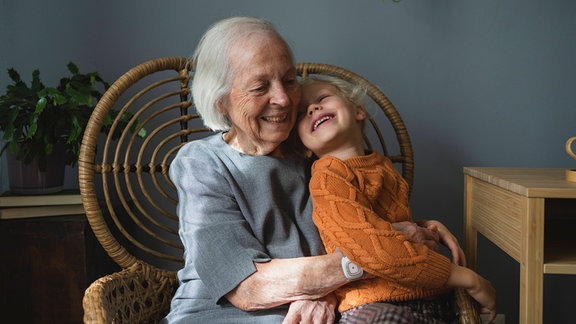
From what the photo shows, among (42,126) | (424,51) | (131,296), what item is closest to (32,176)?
(42,126)

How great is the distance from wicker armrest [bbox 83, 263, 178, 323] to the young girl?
49 cm

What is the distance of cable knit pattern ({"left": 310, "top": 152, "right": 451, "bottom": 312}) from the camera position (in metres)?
1.12

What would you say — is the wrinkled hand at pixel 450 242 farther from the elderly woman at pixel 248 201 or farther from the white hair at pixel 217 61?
the white hair at pixel 217 61

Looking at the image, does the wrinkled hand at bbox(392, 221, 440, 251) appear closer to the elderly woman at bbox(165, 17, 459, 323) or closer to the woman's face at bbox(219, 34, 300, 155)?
the elderly woman at bbox(165, 17, 459, 323)

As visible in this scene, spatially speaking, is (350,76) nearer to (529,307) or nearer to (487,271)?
(529,307)

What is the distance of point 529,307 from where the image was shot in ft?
4.33

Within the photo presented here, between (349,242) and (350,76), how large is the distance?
0.68 metres

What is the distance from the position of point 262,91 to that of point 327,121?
0.56ft

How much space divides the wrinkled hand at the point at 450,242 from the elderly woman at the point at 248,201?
32 centimetres

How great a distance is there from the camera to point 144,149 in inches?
68.1

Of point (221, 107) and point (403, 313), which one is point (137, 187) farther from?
point (403, 313)

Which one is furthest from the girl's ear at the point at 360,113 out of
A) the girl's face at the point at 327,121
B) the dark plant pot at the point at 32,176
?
the dark plant pot at the point at 32,176

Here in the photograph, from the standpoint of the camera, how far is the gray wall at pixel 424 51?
74.7 inches

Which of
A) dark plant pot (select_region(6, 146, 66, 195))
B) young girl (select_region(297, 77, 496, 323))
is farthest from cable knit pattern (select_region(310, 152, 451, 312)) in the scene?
dark plant pot (select_region(6, 146, 66, 195))
